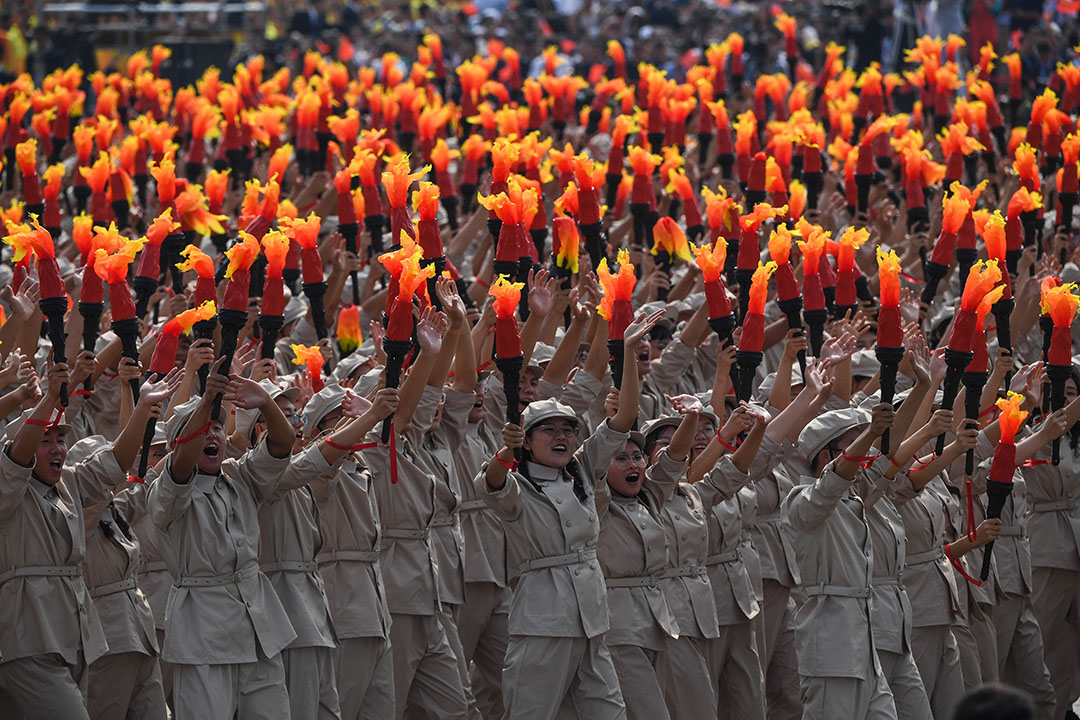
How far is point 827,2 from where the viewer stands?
23000mm

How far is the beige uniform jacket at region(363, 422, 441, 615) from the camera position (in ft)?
28.1

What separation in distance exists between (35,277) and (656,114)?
584 centimetres

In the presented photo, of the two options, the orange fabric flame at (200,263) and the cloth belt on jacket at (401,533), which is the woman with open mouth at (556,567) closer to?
the cloth belt on jacket at (401,533)

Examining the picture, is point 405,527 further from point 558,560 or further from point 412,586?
point 558,560

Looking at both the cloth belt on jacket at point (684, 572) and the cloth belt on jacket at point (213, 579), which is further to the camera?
the cloth belt on jacket at point (684, 572)

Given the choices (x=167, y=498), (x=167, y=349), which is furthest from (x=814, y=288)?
(x=167, y=498)

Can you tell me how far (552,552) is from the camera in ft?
25.7

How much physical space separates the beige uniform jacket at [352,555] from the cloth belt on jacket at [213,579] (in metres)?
0.73

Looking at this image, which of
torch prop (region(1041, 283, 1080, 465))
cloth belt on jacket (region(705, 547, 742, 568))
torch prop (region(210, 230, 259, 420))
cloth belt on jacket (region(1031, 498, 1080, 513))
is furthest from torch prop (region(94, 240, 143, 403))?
cloth belt on jacket (region(1031, 498, 1080, 513))

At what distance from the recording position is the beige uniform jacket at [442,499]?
27.7ft

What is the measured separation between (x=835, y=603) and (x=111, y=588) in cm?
347

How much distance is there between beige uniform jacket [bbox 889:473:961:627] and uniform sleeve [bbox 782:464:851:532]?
2.71 ft

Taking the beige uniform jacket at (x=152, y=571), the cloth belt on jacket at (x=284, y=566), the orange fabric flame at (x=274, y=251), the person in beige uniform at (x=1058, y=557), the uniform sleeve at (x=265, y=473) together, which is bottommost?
the person in beige uniform at (x=1058, y=557)

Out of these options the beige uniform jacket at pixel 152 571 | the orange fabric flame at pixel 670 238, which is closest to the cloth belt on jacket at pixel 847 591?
the beige uniform jacket at pixel 152 571
